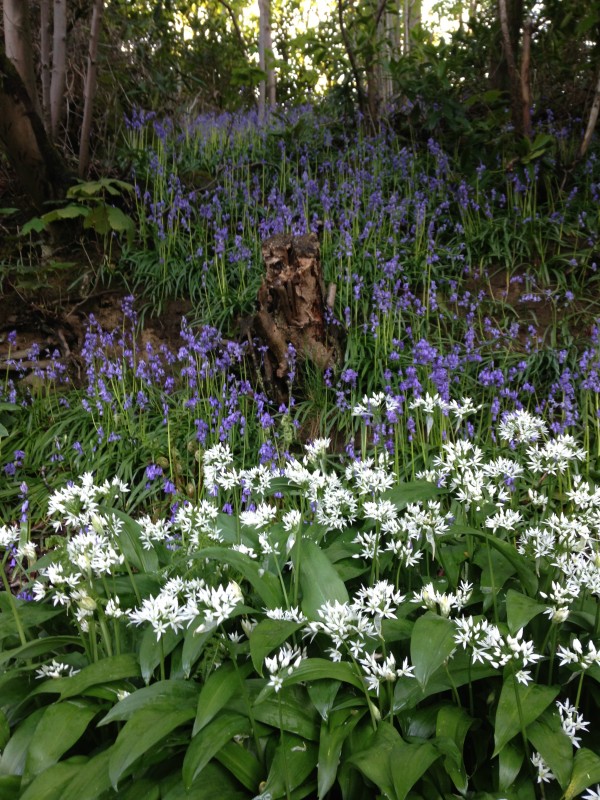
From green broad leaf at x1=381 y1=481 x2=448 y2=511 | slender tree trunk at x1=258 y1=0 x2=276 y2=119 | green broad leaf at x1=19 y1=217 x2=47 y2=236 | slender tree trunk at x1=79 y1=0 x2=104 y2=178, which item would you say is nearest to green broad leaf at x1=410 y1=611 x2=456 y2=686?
green broad leaf at x1=381 y1=481 x2=448 y2=511

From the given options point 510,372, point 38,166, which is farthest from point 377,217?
point 38,166

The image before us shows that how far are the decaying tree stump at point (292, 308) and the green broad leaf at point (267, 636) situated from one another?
104 inches

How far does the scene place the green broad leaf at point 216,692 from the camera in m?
1.41

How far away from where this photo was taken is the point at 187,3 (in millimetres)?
9961

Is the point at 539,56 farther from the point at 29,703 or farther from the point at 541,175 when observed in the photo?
the point at 29,703

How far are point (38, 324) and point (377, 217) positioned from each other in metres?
2.81

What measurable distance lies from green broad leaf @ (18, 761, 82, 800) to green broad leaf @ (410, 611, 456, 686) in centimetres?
80

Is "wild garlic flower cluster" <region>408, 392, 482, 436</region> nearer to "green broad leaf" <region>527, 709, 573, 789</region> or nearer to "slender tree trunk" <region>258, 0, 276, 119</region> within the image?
"green broad leaf" <region>527, 709, 573, 789</region>

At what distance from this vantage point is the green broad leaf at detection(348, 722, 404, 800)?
1346 millimetres

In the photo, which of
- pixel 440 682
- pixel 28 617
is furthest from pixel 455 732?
pixel 28 617

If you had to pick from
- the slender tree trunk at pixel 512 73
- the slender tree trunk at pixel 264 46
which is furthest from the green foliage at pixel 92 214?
the slender tree trunk at pixel 264 46

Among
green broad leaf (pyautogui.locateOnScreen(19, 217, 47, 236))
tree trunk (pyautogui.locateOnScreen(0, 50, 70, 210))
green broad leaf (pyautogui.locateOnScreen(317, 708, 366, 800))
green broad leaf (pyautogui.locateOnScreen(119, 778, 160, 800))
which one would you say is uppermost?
tree trunk (pyautogui.locateOnScreen(0, 50, 70, 210))

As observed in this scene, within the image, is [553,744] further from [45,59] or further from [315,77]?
[315,77]

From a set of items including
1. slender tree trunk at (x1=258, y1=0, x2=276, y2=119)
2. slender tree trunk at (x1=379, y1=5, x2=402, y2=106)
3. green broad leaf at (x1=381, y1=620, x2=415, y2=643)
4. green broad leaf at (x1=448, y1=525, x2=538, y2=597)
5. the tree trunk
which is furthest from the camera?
slender tree trunk at (x1=258, y1=0, x2=276, y2=119)
